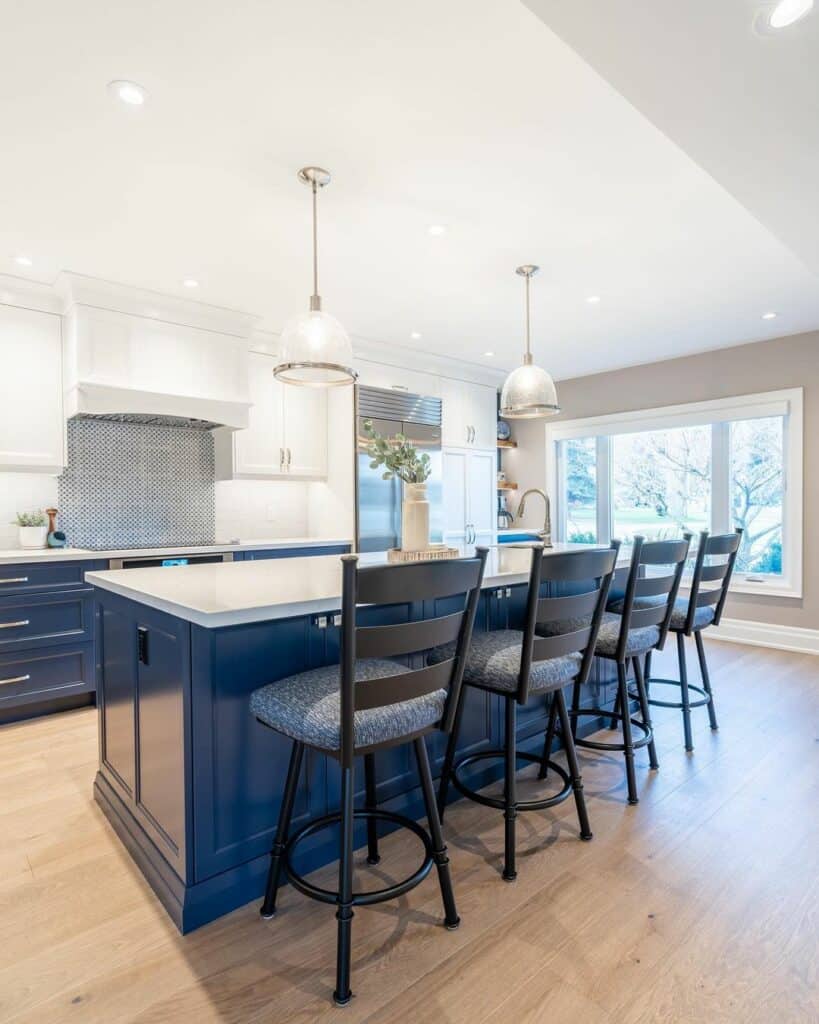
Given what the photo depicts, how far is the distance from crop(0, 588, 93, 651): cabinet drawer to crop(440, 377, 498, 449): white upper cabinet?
3.35 meters

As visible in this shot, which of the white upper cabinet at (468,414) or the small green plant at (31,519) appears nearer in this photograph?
the small green plant at (31,519)

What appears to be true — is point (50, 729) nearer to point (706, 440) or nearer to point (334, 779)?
point (334, 779)

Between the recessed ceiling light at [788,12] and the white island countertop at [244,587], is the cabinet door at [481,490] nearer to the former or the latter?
the white island countertop at [244,587]

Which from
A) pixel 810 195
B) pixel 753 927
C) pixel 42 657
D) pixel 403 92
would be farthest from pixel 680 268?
pixel 42 657

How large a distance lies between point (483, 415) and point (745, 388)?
2.34 m

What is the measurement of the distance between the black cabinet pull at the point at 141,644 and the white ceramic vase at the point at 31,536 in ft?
7.28

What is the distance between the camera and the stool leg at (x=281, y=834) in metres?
1.60

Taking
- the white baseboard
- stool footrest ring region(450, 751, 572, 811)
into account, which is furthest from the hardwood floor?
the white baseboard

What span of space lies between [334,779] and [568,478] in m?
5.05

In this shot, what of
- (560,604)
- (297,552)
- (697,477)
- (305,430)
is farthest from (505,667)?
(697,477)

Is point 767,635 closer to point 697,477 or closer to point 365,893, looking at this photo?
point 697,477

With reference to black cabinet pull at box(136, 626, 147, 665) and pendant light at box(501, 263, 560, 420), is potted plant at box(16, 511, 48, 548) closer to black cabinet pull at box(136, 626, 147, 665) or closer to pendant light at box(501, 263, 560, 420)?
black cabinet pull at box(136, 626, 147, 665)

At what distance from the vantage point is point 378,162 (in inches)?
92.2

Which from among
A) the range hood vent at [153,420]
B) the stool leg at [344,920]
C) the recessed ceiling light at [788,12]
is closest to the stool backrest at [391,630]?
the stool leg at [344,920]
